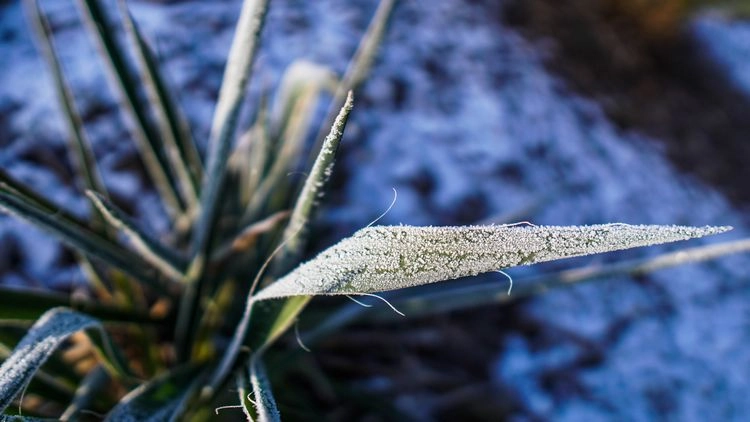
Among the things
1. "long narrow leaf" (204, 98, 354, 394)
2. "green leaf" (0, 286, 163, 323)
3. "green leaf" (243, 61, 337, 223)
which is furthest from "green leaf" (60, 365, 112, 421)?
"green leaf" (243, 61, 337, 223)

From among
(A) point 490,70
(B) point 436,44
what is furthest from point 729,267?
(B) point 436,44

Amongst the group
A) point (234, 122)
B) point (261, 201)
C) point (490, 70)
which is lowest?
point (490, 70)

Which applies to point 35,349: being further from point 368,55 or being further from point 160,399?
point 368,55

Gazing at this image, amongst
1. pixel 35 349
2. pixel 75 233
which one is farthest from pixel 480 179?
pixel 35 349

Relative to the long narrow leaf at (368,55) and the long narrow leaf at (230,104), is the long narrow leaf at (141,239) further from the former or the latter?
the long narrow leaf at (368,55)

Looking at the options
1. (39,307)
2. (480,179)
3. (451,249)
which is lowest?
(480,179)

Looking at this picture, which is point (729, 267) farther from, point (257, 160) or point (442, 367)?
point (257, 160)
